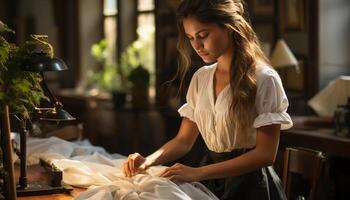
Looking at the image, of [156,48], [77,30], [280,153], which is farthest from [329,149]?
[77,30]

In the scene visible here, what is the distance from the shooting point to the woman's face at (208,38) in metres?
2.19

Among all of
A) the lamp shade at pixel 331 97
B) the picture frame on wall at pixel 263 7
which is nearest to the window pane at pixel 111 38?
the picture frame on wall at pixel 263 7

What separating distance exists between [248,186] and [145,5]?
16.8ft

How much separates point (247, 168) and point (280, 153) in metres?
2.18

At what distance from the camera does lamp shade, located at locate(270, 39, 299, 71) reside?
15.7ft

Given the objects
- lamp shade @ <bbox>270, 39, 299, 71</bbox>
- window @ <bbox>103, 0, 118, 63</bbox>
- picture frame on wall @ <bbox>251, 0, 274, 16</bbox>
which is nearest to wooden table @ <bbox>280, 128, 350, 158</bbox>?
lamp shade @ <bbox>270, 39, 299, 71</bbox>

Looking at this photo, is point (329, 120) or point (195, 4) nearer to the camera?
point (195, 4)

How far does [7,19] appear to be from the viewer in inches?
411

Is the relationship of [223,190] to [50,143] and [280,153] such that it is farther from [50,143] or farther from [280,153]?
[280,153]

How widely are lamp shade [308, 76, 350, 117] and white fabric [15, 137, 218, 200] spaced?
2.27 meters

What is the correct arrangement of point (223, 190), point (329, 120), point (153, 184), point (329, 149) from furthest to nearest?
point (329, 120), point (329, 149), point (223, 190), point (153, 184)

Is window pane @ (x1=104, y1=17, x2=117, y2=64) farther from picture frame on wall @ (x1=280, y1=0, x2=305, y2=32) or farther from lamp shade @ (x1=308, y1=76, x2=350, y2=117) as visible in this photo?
lamp shade @ (x1=308, y1=76, x2=350, y2=117)

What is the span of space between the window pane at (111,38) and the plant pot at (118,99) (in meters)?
1.07

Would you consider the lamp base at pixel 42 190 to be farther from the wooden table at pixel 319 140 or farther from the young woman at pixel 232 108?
the wooden table at pixel 319 140
